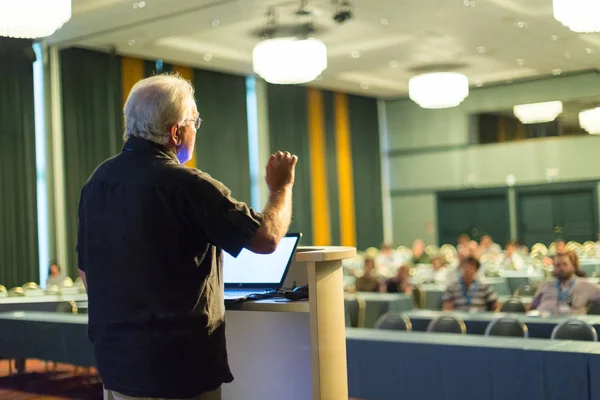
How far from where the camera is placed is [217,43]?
1406 centimetres

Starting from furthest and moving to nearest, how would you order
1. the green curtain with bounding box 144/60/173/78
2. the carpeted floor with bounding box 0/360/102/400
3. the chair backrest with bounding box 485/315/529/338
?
1. the green curtain with bounding box 144/60/173/78
2. the carpeted floor with bounding box 0/360/102/400
3. the chair backrest with bounding box 485/315/529/338

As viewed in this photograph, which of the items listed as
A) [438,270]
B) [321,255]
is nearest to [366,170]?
[438,270]

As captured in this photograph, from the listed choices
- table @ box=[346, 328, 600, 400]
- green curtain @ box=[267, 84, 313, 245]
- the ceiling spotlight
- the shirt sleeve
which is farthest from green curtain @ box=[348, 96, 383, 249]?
the shirt sleeve

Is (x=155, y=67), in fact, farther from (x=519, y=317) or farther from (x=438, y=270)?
(x=519, y=317)

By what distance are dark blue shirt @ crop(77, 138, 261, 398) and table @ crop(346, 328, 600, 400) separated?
8.89 feet

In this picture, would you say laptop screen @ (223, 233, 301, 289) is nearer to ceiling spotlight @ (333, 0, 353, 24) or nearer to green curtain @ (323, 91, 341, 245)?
ceiling spotlight @ (333, 0, 353, 24)

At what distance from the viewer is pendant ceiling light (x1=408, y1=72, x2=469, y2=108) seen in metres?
13.9

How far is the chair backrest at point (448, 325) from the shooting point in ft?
19.3

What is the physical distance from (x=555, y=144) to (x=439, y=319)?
13.0 meters

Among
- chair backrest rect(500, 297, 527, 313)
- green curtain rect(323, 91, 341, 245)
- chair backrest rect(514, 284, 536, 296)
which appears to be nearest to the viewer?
chair backrest rect(500, 297, 527, 313)

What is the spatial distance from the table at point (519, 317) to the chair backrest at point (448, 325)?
29.1 inches

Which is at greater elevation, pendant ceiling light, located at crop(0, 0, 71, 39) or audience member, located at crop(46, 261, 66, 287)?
pendant ceiling light, located at crop(0, 0, 71, 39)

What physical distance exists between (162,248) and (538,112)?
688 inches

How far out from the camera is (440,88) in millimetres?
13945
